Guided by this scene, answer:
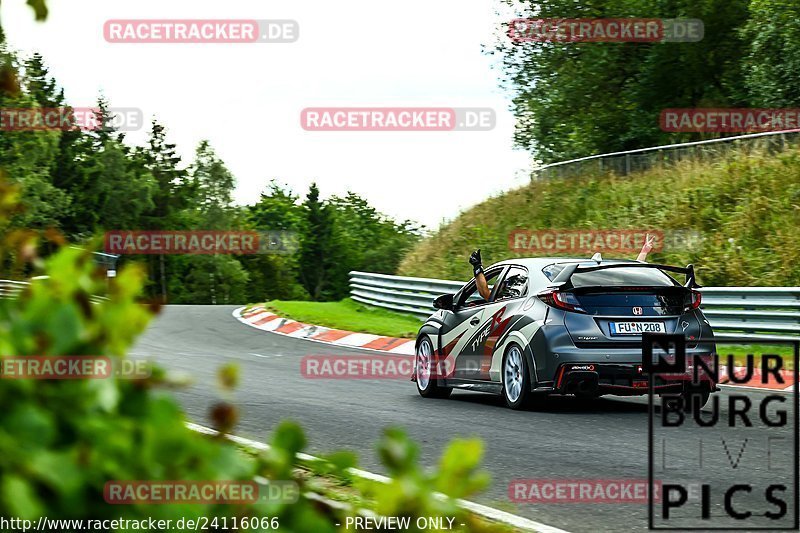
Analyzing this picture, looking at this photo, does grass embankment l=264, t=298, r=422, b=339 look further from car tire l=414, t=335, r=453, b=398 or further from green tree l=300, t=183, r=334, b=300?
green tree l=300, t=183, r=334, b=300

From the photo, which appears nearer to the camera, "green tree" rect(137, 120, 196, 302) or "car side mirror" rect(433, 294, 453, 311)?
"car side mirror" rect(433, 294, 453, 311)

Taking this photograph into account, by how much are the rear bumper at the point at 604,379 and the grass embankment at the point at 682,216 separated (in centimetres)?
1159

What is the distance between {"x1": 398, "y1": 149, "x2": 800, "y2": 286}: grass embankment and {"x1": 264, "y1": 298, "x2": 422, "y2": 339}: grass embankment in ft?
11.4

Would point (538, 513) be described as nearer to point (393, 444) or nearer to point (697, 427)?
point (697, 427)

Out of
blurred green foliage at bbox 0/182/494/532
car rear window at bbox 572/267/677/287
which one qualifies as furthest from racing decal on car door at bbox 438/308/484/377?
blurred green foliage at bbox 0/182/494/532

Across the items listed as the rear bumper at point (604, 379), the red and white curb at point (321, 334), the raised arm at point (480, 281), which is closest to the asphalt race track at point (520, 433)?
the rear bumper at point (604, 379)

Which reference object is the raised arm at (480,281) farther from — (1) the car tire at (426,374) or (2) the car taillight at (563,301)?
(2) the car taillight at (563,301)

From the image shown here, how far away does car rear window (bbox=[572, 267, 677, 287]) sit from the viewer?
10.7 m

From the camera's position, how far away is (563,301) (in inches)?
419

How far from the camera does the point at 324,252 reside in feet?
440

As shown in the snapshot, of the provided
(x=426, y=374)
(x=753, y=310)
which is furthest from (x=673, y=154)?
(x=426, y=374)

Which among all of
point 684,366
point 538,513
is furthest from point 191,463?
point 684,366

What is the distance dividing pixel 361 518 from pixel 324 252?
13197cm

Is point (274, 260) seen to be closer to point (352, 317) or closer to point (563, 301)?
point (352, 317)
